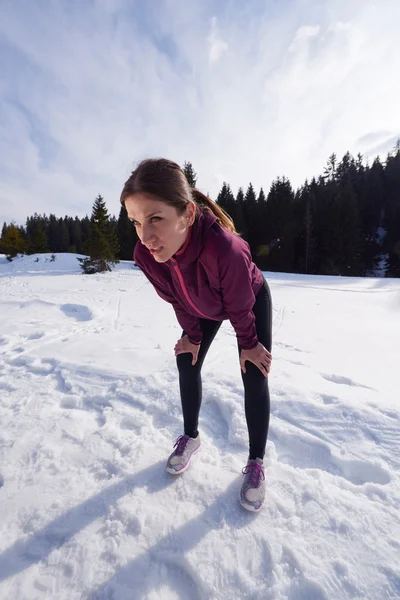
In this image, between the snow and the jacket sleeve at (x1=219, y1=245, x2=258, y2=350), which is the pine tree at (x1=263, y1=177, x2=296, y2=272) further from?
the jacket sleeve at (x1=219, y1=245, x2=258, y2=350)

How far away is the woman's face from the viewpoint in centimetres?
138

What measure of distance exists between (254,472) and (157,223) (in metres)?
1.58

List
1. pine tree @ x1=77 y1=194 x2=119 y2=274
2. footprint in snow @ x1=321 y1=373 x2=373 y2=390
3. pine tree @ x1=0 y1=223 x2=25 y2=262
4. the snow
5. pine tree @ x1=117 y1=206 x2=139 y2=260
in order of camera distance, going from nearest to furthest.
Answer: the snow
footprint in snow @ x1=321 y1=373 x2=373 y2=390
pine tree @ x1=77 y1=194 x2=119 y2=274
pine tree @ x1=0 y1=223 x2=25 y2=262
pine tree @ x1=117 y1=206 x2=139 y2=260

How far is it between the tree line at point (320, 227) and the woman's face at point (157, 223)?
28.0m

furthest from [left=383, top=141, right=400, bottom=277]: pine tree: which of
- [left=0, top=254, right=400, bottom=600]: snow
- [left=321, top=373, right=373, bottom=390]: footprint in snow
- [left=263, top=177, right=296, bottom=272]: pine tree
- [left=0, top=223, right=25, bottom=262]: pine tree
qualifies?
[left=0, top=223, right=25, bottom=262]: pine tree

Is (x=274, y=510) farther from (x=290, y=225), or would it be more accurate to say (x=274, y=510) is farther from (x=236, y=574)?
(x=290, y=225)

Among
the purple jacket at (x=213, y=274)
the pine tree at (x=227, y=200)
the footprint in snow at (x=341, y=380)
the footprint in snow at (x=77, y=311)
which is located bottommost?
the footprint in snow at (x=341, y=380)

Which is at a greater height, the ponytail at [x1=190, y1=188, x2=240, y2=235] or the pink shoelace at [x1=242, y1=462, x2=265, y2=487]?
the ponytail at [x1=190, y1=188, x2=240, y2=235]

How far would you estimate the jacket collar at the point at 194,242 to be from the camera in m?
1.46

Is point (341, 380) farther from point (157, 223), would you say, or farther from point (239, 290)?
point (157, 223)

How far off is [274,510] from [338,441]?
0.81m

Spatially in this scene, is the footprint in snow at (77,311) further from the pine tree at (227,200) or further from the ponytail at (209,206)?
the pine tree at (227,200)

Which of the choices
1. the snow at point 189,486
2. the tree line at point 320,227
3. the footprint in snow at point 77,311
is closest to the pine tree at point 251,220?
the tree line at point 320,227

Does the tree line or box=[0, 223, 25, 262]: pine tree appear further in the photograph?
box=[0, 223, 25, 262]: pine tree
